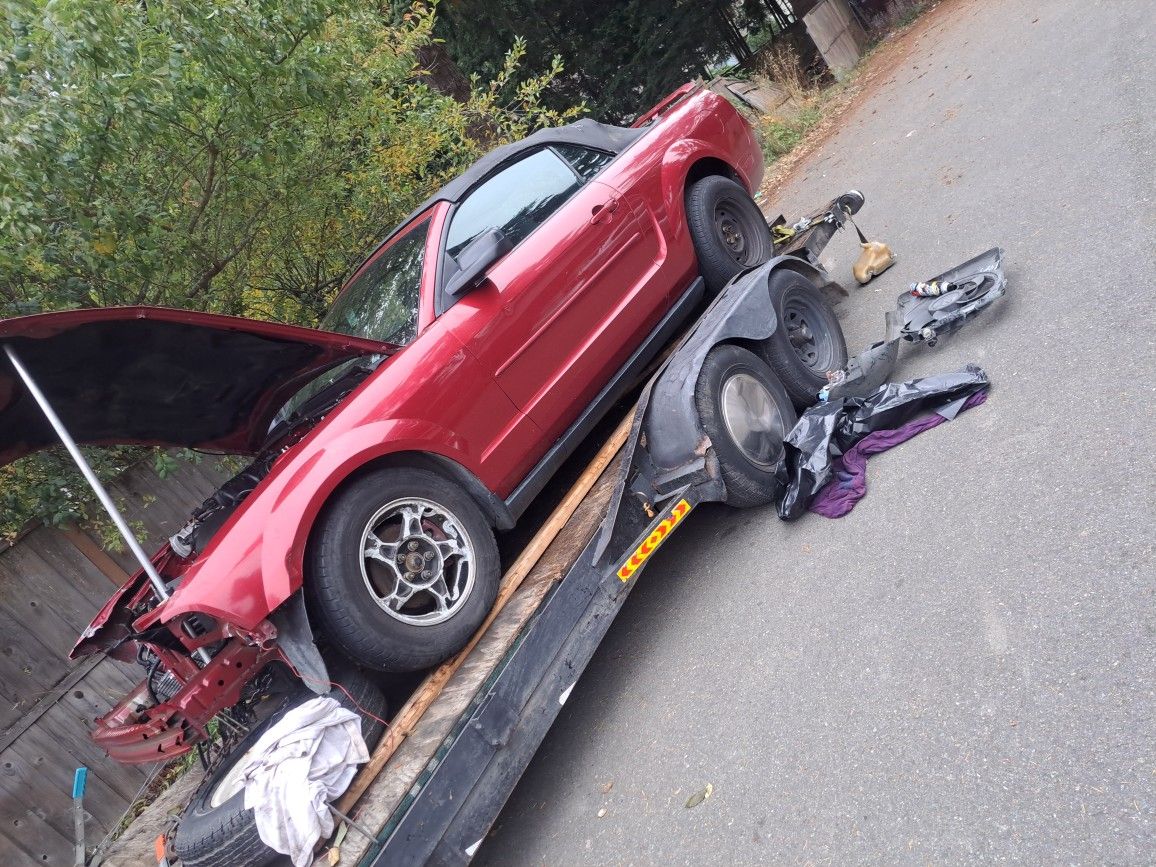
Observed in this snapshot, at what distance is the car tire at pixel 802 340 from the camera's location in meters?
4.35

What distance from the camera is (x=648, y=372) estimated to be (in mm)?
4832

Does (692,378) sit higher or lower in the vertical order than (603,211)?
lower

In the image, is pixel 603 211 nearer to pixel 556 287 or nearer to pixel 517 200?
pixel 517 200

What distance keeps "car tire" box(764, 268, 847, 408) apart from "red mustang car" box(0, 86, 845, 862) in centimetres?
6

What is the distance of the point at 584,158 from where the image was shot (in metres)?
4.88

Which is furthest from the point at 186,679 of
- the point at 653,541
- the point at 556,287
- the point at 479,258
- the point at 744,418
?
the point at 744,418

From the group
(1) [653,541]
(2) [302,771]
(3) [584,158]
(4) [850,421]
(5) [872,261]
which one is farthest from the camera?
(5) [872,261]

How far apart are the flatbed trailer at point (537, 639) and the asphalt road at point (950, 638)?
483 millimetres

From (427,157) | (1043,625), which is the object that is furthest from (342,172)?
(1043,625)

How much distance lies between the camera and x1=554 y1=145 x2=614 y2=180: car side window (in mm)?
4789

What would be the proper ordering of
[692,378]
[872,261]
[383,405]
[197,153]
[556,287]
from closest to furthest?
1. [383,405]
2. [692,378]
3. [556,287]
4. [197,153]
5. [872,261]

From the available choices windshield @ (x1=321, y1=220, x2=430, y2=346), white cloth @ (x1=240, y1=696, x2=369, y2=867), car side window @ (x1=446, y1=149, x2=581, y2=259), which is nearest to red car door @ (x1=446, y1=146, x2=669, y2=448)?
car side window @ (x1=446, y1=149, x2=581, y2=259)

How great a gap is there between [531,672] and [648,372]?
7.04ft

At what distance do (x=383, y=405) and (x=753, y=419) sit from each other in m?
1.77
